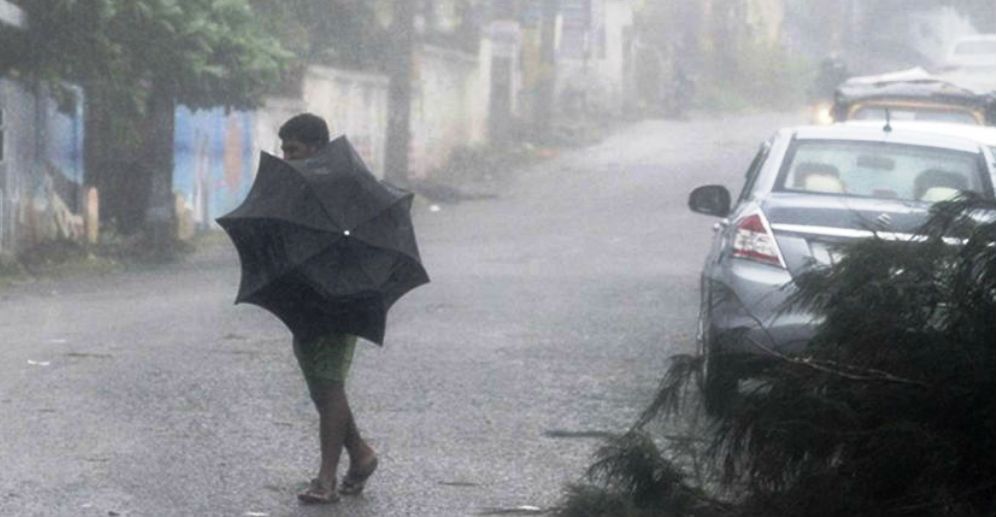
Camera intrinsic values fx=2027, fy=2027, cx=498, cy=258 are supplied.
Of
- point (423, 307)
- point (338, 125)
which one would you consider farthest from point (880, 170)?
point (338, 125)

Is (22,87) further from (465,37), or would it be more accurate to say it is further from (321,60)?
(465,37)

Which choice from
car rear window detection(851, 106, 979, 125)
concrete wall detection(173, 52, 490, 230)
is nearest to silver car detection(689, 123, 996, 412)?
car rear window detection(851, 106, 979, 125)

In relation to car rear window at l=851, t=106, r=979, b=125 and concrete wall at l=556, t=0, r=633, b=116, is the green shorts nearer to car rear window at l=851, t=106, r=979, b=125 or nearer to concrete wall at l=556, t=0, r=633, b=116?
car rear window at l=851, t=106, r=979, b=125

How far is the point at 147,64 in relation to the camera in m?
20.7

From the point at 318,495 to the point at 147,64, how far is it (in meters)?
13.0

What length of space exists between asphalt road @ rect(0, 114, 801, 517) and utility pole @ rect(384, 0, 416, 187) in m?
10.3

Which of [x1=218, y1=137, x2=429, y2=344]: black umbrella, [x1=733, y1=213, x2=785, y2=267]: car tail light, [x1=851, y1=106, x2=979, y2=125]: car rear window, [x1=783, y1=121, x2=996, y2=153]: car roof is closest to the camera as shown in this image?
[x1=218, y1=137, x2=429, y2=344]: black umbrella

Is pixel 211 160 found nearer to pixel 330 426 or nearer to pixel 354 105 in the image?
pixel 354 105

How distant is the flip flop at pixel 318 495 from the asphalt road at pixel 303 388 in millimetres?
47

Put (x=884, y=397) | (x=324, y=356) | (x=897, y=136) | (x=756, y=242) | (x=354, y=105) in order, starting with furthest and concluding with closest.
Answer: (x=354, y=105) → (x=897, y=136) → (x=756, y=242) → (x=324, y=356) → (x=884, y=397)

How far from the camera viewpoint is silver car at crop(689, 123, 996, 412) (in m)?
10.2

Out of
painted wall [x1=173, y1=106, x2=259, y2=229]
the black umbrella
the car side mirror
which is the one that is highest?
the black umbrella

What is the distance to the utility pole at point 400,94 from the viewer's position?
3350cm

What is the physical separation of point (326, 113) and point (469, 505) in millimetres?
22281
